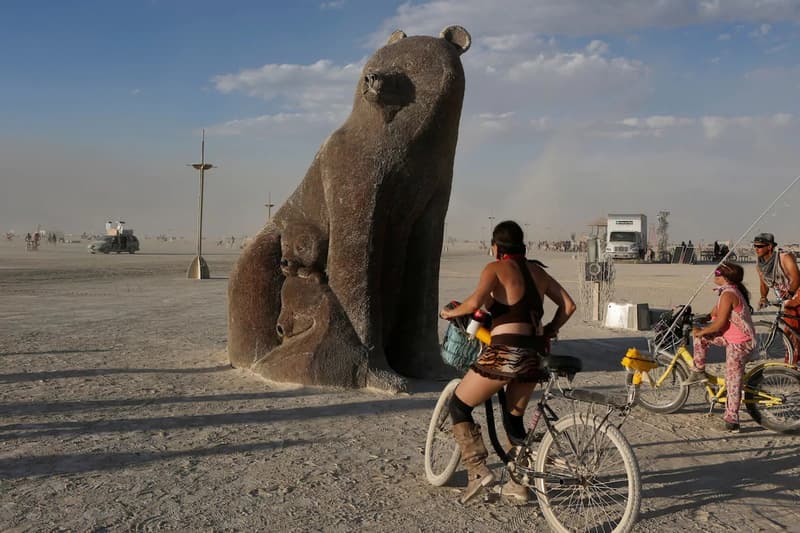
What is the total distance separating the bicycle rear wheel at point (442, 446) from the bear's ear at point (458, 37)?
444cm

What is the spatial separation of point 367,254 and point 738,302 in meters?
3.44

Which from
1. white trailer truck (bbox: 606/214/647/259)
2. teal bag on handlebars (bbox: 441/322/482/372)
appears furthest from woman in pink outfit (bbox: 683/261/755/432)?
white trailer truck (bbox: 606/214/647/259)

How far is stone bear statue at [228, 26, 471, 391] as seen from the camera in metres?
6.78

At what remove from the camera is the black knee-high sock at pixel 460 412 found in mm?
3910

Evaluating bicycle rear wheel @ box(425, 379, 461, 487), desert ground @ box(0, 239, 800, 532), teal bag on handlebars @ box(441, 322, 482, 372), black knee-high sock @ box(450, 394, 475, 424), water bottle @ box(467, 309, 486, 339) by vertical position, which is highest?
water bottle @ box(467, 309, 486, 339)

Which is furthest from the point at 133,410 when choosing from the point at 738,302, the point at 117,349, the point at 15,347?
the point at 738,302

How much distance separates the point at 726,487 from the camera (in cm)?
445

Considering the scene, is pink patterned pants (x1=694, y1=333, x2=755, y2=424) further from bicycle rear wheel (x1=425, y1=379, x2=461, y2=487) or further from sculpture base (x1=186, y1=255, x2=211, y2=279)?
sculpture base (x1=186, y1=255, x2=211, y2=279)

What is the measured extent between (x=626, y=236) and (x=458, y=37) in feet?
120

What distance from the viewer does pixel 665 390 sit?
21.6ft

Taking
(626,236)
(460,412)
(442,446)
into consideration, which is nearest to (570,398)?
(460,412)

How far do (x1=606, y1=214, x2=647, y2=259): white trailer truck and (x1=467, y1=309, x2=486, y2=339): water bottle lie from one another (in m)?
38.5

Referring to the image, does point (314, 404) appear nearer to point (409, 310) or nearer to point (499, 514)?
point (409, 310)

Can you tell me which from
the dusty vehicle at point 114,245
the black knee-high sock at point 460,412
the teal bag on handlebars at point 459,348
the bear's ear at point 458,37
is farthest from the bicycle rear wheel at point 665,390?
the dusty vehicle at point 114,245
